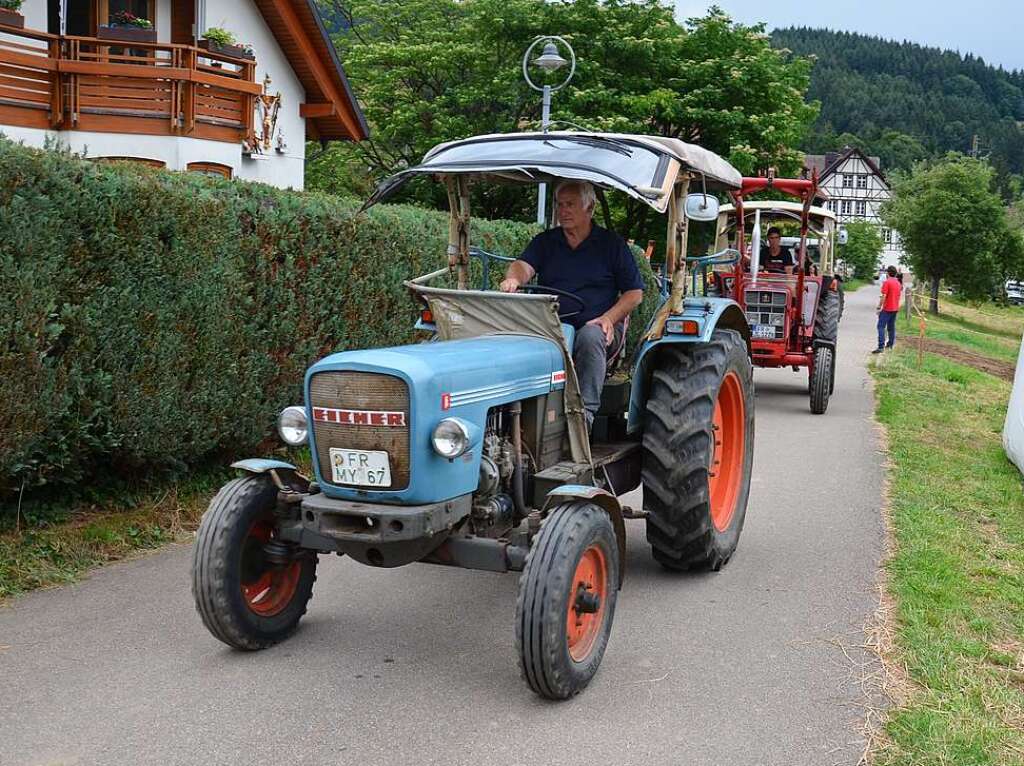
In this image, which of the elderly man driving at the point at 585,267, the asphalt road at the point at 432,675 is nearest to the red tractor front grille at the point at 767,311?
the asphalt road at the point at 432,675

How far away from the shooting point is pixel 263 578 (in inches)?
197

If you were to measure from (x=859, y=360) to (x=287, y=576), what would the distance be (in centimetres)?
1670

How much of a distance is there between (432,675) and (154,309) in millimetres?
3014

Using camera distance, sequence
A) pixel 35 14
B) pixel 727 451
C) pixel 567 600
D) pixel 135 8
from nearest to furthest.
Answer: pixel 567 600 → pixel 727 451 → pixel 35 14 → pixel 135 8

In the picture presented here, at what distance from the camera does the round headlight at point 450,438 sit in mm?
4320

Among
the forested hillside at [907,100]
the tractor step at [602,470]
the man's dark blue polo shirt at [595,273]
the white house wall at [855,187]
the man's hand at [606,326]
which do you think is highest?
the forested hillside at [907,100]

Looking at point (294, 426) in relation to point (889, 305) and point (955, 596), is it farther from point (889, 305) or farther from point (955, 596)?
point (889, 305)

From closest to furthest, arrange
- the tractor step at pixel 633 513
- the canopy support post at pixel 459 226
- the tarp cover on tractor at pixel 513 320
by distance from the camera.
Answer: the tarp cover on tractor at pixel 513 320, the tractor step at pixel 633 513, the canopy support post at pixel 459 226

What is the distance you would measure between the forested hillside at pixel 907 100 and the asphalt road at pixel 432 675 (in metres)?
138

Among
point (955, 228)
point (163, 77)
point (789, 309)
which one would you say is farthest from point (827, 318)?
point (955, 228)

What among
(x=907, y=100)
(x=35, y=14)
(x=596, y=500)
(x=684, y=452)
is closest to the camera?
(x=596, y=500)

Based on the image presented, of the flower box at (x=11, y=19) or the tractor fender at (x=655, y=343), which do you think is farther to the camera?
the flower box at (x=11, y=19)

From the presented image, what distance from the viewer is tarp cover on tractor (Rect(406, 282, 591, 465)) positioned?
5316 millimetres

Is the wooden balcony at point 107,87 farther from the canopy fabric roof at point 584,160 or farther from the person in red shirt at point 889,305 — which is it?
the person in red shirt at point 889,305
